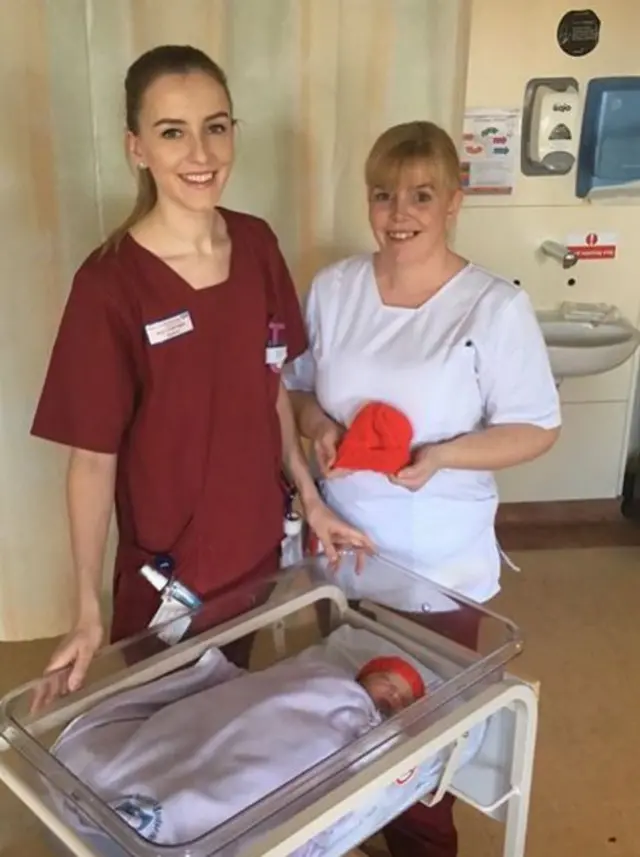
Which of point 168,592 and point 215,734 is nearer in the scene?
point 215,734

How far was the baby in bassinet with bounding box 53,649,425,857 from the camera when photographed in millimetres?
1182

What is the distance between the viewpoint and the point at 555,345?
2918 mm

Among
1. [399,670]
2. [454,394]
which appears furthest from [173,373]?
[399,670]

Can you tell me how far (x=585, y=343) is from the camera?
116 inches

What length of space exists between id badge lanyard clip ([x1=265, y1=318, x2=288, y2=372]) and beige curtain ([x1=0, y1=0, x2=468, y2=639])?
2.10 ft

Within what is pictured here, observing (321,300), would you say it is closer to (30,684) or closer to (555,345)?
(30,684)

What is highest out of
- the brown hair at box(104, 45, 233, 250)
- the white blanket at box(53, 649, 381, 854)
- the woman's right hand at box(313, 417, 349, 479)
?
the brown hair at box(104, 45, 233, 250)

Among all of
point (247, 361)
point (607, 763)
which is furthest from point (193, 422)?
point (607, 763)

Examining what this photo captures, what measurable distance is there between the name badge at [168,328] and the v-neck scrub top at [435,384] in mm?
285

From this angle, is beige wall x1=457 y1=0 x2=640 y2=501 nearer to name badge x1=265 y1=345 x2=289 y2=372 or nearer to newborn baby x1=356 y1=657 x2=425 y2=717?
name badge x1=265 y1=345 x2=289 y2=372

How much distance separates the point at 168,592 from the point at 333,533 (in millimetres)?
278

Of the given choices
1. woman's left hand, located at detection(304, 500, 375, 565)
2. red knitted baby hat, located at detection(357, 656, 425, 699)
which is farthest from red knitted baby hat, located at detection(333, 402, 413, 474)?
red knitted baby hat, located at detection(357, 656, 425, 699)

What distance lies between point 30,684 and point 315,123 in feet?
4.17

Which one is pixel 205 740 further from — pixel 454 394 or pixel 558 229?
pixel 558 229
